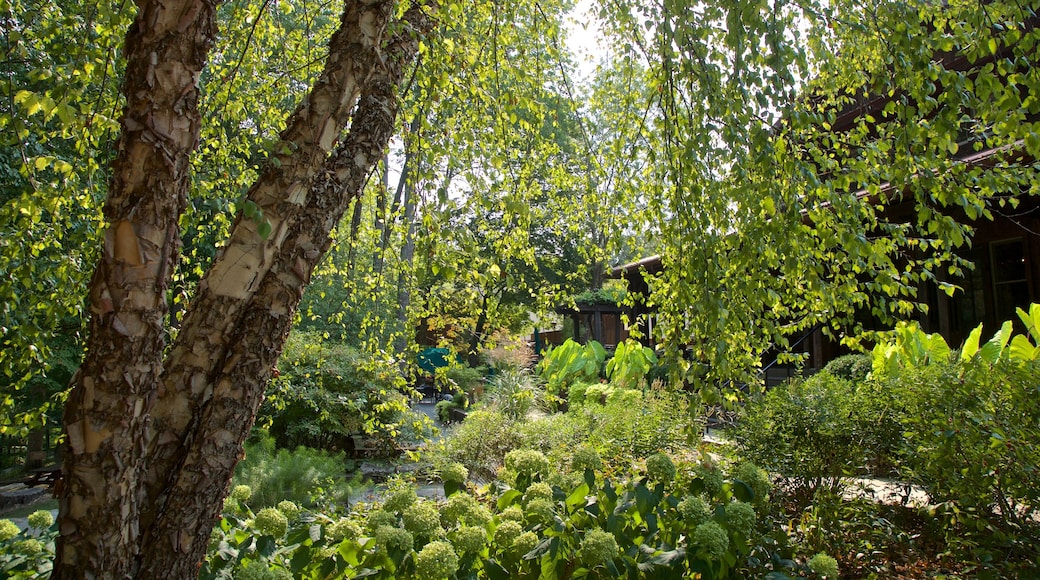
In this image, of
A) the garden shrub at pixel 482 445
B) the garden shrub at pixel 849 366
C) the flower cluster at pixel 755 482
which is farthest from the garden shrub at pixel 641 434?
the garden shrub at pixel 849 366

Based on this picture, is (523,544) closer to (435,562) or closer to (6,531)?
(435,562)

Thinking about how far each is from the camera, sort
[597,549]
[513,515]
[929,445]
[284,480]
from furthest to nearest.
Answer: [284,480] < [929,445] < [513,515] < [597,549]

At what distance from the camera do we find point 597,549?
196 cm

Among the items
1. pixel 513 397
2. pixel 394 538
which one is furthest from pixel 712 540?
pixel 513 397

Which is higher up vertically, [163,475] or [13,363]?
[13,363]

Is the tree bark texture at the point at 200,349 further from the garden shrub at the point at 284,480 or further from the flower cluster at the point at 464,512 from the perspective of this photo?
the garden shrub at the point at 284,480

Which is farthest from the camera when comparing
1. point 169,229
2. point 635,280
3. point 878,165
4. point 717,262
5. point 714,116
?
point 635,280

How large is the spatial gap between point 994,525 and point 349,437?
7423mm

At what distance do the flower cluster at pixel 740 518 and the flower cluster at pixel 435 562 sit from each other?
3.31 ft

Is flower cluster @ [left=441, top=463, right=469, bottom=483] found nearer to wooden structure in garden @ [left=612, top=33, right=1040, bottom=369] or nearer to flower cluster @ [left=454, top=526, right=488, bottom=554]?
flower cluster @ [left=454, top=526, right=488, bottom=554]

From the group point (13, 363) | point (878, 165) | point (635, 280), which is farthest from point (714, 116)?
point (635, 280)

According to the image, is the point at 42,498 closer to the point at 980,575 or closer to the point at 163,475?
the point at 163,475

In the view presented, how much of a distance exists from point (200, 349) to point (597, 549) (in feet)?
4.41

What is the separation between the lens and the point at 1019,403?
2.85 metres
